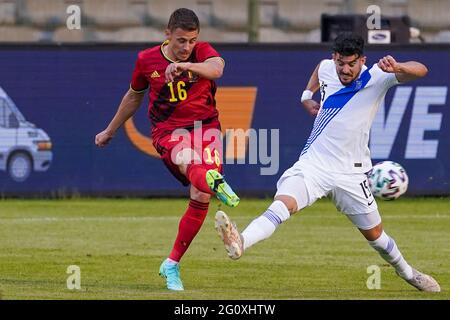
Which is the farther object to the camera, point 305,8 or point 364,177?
point 305,8

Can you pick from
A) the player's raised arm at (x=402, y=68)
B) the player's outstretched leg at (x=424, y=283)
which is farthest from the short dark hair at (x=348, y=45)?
the player's outstretched leg at (x=424, y=283)

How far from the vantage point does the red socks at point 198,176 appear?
379 inches

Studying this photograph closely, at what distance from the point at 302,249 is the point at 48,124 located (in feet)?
21.9

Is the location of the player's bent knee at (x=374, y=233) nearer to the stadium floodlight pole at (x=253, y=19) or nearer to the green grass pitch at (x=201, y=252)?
the green grass pitch at (x=201, y=252)

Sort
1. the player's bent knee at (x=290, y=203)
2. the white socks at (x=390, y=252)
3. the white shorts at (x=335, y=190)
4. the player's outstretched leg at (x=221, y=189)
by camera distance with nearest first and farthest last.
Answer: the player's outstretched leg at (x=221, y=189), the player's bent knee at (x=290, y=203), the white shorts at (x=335, y=190), the white socks at (x=390, y=252)

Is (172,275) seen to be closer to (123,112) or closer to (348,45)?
(123,112)

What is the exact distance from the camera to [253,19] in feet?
66.7

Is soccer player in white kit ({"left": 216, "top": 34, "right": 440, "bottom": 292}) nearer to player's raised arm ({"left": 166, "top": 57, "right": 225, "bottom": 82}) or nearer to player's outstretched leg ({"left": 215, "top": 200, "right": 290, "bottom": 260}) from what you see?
player's outstretched leg ({"left": 215, "top": 200, "right": 290, "bottom": 260})

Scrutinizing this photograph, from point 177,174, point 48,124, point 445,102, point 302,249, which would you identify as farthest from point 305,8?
point 177,174

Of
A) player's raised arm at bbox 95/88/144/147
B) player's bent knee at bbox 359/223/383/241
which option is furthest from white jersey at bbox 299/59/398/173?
player's raised arm at bbox 95/88/144/147

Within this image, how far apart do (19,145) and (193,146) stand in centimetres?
915

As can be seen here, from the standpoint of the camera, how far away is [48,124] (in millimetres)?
19047
